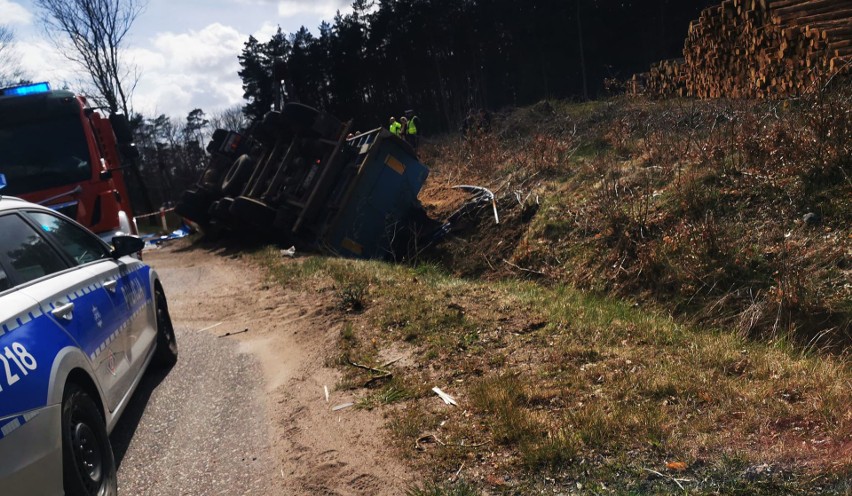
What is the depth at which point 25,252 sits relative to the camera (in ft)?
12.0

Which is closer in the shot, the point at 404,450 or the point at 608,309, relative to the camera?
the point at 404,450

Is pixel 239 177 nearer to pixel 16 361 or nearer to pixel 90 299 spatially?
pixel 90 299

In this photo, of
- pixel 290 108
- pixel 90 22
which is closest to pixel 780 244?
pixel 290 108

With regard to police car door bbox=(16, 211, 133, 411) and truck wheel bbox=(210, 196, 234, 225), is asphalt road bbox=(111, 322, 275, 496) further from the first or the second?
truck wheel bbox=(210, 196, 234, 225)

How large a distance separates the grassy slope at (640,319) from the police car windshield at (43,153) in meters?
3.14

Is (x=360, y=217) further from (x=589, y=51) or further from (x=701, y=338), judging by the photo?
(x=589, y=51)

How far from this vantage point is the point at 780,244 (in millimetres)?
6371

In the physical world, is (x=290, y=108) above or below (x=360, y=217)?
above

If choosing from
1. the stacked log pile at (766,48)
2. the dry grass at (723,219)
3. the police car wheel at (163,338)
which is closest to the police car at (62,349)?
the police car wheel at (163,338)

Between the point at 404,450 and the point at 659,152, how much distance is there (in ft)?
22.3

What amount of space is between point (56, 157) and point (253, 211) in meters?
3.24

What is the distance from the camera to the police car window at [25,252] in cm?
346

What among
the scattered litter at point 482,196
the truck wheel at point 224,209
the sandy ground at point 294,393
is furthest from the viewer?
the truck wheel at point 224,209

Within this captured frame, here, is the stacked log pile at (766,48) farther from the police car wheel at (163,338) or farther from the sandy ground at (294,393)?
the police car wheel at (163,338)
